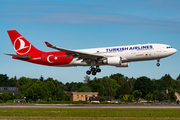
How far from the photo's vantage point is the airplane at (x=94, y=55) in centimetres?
4556

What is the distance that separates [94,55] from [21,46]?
1772cm

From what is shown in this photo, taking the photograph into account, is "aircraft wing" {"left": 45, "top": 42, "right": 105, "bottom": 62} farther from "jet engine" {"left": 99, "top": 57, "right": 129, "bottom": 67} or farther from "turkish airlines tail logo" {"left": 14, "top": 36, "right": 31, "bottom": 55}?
"turkish airlines tail logo" {"left": 14, "top": 36, "right": 31, "bottom": 55}

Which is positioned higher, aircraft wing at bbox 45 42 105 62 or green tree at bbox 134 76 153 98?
aircraft wing at bbox 45 42 105 62

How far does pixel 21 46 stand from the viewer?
55750 millimetres

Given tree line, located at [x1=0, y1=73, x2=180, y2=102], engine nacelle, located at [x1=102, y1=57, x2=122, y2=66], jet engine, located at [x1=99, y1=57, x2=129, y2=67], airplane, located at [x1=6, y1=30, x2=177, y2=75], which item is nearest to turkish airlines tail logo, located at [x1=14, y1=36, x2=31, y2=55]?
airplane, located at [x1=6, y1=30, x2=177, y2=75]

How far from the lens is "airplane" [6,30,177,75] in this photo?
45562 millimetres

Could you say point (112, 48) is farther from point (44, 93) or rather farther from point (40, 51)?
point (44, 93)

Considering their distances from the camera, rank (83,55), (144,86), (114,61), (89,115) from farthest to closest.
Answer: (144,86) < (83,55) < (114,61) < (89,115)

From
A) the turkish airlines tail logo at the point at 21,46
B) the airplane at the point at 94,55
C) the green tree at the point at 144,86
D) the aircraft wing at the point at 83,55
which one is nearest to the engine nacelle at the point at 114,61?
the airplane at the point at 94,55

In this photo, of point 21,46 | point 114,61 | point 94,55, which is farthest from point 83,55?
point 21,46

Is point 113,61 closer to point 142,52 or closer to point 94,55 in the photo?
point 94,55

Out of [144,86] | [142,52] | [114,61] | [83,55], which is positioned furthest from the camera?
[144,86]

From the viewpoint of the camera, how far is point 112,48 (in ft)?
156

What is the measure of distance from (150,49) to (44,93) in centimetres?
8507
